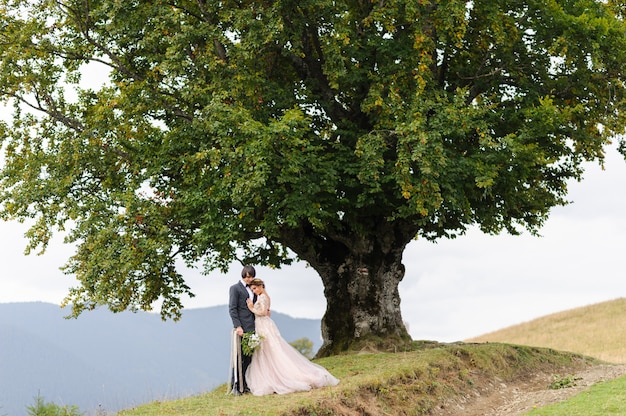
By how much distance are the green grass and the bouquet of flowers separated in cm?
585

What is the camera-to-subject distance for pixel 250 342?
14.9 m

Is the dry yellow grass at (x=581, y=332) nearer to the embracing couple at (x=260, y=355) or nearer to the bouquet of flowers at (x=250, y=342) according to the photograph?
the embracing couple at (x=260, y=355)

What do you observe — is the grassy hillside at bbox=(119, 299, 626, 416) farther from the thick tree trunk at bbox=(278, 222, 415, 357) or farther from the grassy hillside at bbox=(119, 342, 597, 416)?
the thick tree trunk at bbox=(278, 222, 415, 357)

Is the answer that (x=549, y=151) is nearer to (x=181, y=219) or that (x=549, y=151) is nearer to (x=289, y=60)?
(x=289, y=60)

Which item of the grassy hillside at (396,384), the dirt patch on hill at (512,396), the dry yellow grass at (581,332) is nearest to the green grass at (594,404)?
the dirt patch on hill at (512,396)

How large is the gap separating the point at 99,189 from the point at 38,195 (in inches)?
78.5

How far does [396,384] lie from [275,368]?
9.59ft

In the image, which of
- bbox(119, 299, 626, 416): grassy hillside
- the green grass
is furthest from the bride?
the green grass

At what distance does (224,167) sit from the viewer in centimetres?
1886

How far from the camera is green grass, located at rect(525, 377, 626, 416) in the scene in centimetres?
1357

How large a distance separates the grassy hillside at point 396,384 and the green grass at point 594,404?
9.12 ft

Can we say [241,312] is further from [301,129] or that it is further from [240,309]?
[301,129]

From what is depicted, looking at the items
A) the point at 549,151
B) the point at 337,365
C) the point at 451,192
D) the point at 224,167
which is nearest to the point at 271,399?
the point at 337,365

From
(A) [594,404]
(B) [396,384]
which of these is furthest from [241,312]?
(A) [594,404]
